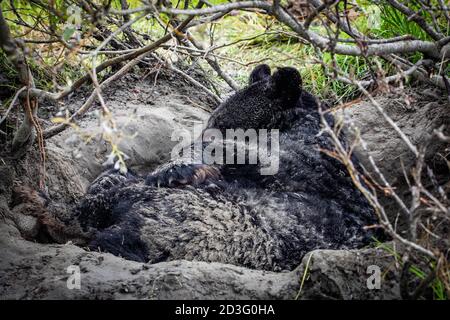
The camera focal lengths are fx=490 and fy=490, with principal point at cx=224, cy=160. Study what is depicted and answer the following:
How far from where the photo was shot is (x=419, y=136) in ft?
13.0

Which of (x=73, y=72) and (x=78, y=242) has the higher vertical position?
(x=73, y=72)

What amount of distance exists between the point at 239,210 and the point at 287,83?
1198 mm

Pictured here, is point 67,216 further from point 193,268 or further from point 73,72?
point 73,72

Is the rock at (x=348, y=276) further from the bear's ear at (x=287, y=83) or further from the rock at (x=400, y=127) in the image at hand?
the bear's ear at (x=287, y=83)

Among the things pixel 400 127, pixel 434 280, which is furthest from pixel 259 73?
pixel 434 280

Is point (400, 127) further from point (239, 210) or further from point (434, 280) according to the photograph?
point (434, 280)

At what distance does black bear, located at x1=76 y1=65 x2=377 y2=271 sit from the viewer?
3098mm

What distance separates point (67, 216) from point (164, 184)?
2.50 feet

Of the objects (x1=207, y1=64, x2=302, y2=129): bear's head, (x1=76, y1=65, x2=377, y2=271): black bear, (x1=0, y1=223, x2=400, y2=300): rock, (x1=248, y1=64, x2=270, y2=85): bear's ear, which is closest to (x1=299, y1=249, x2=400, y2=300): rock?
(x1=0, y1=223, x2=400, y2=300): rock

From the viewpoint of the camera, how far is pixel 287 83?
12.8 ft

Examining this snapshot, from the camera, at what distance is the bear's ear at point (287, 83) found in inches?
152

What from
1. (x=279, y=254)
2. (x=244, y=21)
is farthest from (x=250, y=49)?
(x=279, y=254)

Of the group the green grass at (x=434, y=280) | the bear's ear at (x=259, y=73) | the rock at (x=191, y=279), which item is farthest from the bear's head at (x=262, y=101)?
the green grass at (x=434, y=280)

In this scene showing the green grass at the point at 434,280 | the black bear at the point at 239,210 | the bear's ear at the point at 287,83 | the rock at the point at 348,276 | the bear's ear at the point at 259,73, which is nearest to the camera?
the green grass at the point at 434,280
